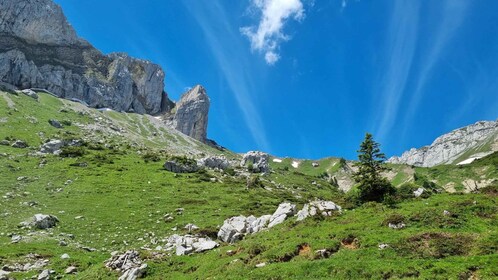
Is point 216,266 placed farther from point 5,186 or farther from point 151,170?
point 151,170

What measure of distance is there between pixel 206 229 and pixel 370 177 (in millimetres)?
24439

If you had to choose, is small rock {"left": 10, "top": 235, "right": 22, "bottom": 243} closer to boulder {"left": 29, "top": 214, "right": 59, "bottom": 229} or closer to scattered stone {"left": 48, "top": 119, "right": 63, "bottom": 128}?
boulder {"left": 29, "top": 214, "right": 59, "bottom": 229}

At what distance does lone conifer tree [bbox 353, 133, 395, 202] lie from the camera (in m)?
49.8

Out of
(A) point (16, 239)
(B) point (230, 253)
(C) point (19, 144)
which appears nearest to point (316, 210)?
(B) point (230, 253)

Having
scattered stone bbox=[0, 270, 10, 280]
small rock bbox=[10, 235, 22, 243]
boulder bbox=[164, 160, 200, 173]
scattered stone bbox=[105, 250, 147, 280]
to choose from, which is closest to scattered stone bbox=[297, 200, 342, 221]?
scattered stone bbox=[105, 250, 147, 280]

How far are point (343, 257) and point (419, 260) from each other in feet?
15.6

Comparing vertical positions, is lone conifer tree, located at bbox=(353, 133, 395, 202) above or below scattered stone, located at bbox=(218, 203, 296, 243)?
above

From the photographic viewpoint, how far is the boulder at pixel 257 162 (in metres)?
138

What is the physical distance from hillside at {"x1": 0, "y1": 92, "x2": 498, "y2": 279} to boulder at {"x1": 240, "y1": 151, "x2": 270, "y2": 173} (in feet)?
161

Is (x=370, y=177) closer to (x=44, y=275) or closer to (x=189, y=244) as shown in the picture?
(x=189, y=244)

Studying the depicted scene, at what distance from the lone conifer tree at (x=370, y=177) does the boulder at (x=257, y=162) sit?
81.6 m

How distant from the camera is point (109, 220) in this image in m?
51.1

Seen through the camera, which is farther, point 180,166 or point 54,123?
point 54,123

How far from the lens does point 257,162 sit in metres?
148
